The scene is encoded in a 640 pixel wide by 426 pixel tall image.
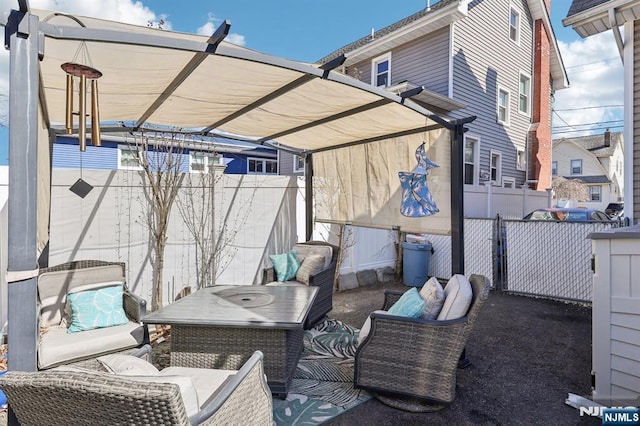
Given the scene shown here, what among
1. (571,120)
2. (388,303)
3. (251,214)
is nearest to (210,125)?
(251,214)

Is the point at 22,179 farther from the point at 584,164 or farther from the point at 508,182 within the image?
the point at 584,164

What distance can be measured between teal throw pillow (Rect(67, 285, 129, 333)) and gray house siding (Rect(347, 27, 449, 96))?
9330 millimetres

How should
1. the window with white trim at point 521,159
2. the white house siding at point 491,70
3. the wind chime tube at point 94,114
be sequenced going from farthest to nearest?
the window with white trim at point 521,159 < the white house siding at point 491,70 < the wind chime tube at point 94,114

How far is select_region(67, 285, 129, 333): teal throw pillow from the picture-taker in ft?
11.0

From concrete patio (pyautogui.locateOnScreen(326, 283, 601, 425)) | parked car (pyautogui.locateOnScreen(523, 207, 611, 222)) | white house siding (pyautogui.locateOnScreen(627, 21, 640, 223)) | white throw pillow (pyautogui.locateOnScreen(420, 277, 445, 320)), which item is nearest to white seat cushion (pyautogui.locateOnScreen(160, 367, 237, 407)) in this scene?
concrete patio (pyautogui.locateOnScreen(326, 283, 601, 425))

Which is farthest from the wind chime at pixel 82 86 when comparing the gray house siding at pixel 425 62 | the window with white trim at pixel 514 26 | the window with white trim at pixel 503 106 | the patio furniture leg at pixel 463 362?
the window with white trim at pixel 514 26

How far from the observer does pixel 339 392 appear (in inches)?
119

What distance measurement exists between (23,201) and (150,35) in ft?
3.77

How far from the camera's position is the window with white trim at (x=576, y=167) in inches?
1017

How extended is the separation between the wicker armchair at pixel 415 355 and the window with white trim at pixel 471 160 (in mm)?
8800

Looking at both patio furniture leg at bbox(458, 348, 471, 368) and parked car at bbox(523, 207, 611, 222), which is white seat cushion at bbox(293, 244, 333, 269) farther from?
parked car at bbox(523, 207, 611, 222)

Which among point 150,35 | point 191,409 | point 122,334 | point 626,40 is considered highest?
point 626,40

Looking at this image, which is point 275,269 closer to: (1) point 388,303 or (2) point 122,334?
(1) point 388,303

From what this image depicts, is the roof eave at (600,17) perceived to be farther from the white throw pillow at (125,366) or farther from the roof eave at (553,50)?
the roof eave at (553,50)
